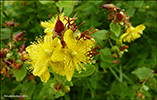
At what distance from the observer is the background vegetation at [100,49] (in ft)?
4.55

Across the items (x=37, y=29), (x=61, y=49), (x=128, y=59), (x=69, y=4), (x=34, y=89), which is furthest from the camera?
(x=128, y=59)

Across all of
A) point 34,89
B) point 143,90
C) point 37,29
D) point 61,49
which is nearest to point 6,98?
point 34,89

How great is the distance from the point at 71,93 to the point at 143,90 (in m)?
0.96

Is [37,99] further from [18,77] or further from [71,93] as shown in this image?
[71,93]

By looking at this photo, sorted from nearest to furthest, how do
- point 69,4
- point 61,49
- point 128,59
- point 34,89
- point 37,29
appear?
point 61,49, point 69,4, point 34,89, point 37,29, point 128,59

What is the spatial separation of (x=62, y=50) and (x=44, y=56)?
17 cm

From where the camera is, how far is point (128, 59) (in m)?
1.98

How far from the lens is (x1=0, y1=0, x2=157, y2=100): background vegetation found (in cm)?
139

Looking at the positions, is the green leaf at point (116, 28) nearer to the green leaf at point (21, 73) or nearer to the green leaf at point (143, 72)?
the green leaf at point (143, 72)

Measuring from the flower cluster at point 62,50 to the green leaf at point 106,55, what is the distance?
40 cm

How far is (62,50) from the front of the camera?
82 centimetres

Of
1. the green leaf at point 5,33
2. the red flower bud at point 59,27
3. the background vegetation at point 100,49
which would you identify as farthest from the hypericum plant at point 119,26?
the green leaf at point 5,33

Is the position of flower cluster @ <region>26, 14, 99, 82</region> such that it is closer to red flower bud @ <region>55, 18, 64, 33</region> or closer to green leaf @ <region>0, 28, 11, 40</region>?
red flower bud @ <region>55, 18, 64, 33</region>

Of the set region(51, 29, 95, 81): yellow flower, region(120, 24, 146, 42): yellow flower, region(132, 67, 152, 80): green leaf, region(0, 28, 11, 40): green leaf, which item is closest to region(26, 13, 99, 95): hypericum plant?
region(51, 29, 95, 81): yellow flower
